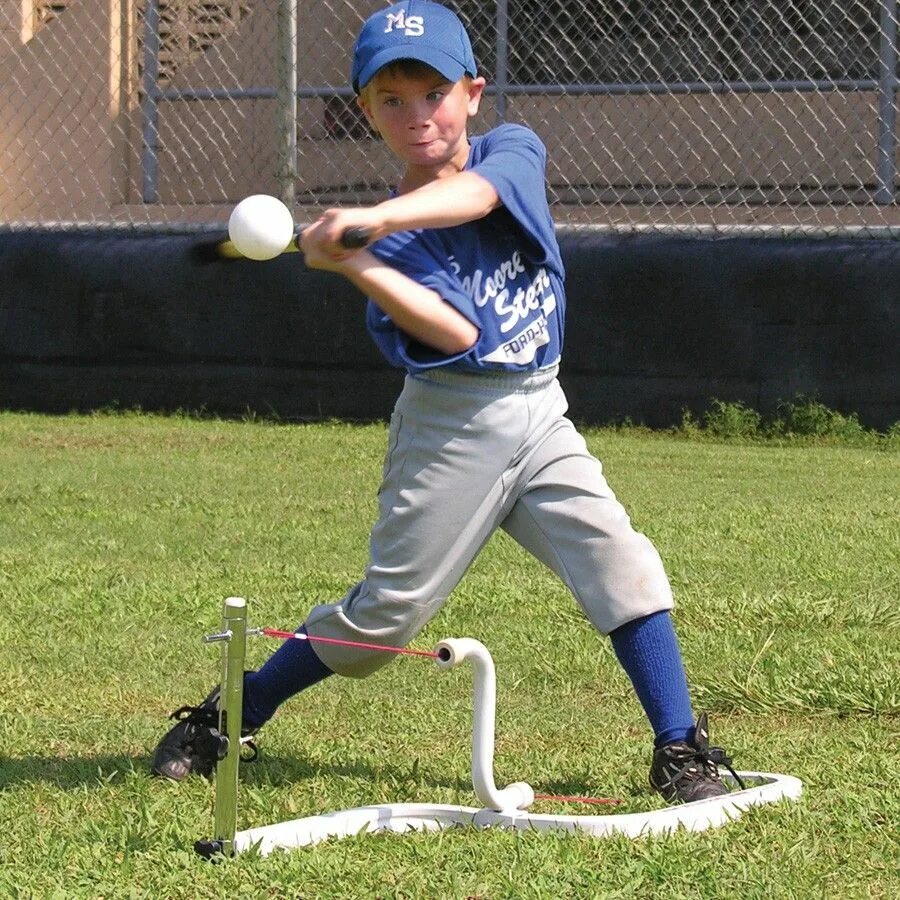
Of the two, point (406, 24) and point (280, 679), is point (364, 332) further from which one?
point (406, 24)

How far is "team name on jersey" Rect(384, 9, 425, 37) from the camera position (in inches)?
121

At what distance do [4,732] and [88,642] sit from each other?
76cm

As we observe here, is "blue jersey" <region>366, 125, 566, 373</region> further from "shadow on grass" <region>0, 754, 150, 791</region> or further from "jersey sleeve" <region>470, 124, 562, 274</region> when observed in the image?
"shadow on grass" <region>0, 754, 150, 791</region>

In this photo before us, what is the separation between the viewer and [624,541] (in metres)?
3.22

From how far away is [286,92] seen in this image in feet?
28.2

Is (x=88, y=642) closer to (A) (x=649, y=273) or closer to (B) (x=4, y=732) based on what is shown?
(B) (x=4, y=732)

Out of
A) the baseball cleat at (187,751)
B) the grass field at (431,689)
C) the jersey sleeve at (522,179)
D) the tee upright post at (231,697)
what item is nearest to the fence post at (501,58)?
the grass field at (431,689)

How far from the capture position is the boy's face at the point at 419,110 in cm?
310

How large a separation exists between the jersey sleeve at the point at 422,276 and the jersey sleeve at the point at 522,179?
0.49 ft

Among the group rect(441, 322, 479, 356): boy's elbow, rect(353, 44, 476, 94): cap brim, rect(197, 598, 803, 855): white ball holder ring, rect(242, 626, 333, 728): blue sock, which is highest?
rect(353, 44, 476, 94): cap brim

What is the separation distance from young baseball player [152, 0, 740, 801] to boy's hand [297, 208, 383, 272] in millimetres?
291

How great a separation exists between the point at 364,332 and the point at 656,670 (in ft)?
18.3

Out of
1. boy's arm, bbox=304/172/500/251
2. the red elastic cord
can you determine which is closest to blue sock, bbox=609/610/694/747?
the red elastic cord

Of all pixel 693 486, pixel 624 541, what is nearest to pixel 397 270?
pixel 624 541
